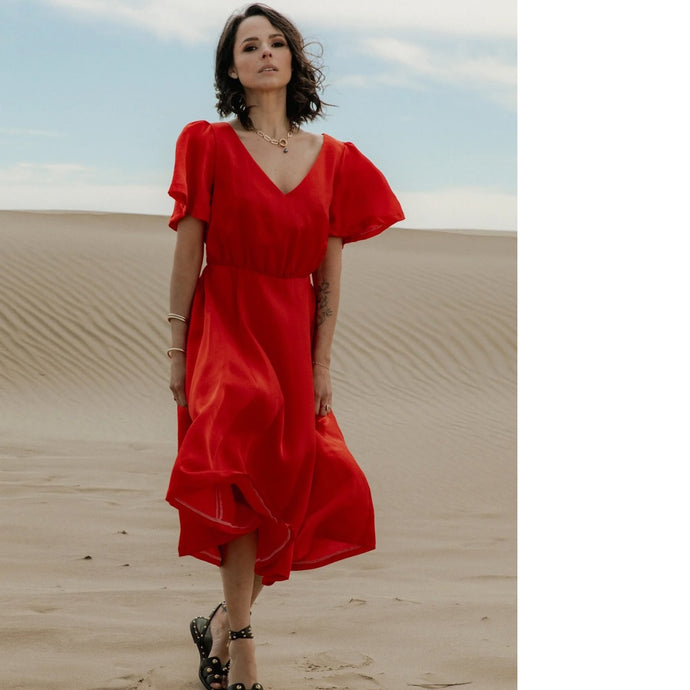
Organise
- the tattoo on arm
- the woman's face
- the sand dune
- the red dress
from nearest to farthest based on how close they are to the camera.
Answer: the red dress → the woman's face → the tattoo on arm → the sand dune

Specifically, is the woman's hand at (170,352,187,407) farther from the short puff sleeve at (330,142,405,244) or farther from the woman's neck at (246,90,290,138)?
the woman's neck at (246,90,290,138)

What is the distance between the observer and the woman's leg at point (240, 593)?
338 centimetres

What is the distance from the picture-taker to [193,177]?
3438 millimetres

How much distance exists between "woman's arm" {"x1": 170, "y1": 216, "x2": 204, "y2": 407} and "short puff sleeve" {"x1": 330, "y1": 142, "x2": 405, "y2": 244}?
44 centimetres

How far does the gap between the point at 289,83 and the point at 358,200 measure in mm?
431

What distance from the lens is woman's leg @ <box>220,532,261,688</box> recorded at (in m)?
3.38

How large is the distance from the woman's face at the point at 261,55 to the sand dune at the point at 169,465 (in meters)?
1.85

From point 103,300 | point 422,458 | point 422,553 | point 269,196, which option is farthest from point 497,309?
point 269,196

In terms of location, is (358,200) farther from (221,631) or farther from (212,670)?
(212,670)

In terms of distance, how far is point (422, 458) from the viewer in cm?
955

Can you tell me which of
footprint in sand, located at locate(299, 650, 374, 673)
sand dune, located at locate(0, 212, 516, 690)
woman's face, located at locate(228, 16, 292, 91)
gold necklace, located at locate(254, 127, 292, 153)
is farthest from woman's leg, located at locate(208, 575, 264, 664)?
woman's face, located at locate(228, 16, 292, 91)

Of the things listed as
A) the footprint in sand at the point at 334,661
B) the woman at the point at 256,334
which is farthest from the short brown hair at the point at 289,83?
the footprint in sand at the point at 334,661

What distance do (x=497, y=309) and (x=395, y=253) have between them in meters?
6.02
